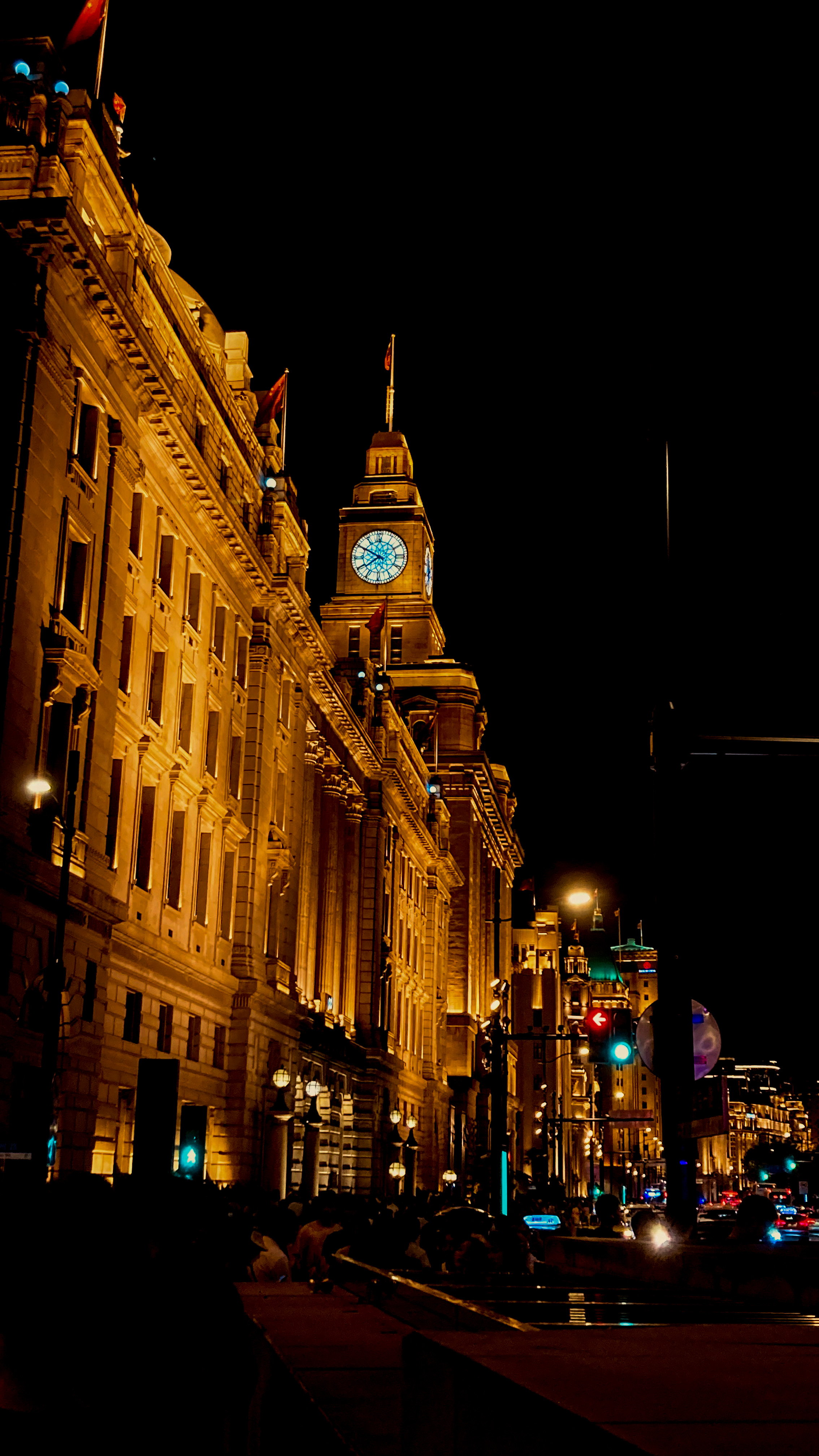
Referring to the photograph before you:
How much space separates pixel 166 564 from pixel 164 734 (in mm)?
5042

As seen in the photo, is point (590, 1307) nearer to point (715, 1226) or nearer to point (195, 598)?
point (715, 1226)

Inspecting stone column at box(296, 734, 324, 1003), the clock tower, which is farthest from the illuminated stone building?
the clock tower

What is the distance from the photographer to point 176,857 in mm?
43031

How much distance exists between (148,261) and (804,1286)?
35.8 m

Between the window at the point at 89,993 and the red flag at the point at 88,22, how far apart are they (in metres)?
21.3

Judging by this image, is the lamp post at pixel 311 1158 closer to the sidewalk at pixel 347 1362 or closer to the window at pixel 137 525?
the window at pixel 137 525

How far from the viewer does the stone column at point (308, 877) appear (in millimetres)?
57906

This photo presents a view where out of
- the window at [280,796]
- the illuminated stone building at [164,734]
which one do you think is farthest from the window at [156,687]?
the window at [280,796]

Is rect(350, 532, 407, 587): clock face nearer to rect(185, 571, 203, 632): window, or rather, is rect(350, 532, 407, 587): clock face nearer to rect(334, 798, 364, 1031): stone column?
rect(334, 798, 364, 1031): stone column

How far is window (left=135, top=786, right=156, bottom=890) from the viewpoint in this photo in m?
40.2

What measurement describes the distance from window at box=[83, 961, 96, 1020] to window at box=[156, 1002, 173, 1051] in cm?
679

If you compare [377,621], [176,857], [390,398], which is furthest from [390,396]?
[176,857]

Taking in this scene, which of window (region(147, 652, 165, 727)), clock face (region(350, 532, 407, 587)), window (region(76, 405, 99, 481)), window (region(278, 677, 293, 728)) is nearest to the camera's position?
window (region(76, 405, 99, 481))

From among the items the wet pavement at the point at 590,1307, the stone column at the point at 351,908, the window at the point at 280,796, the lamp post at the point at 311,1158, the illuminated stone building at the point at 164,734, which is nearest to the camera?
the wet pavement at the point at 590,1307
